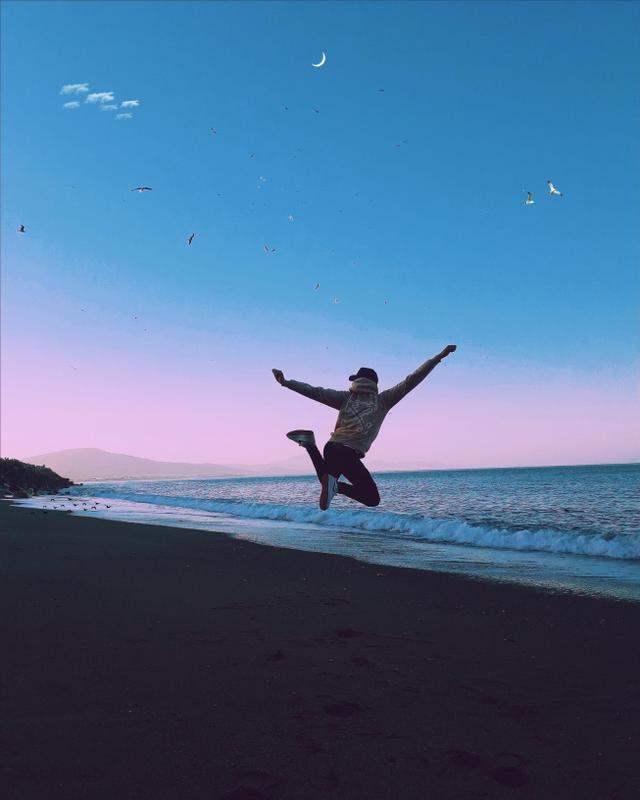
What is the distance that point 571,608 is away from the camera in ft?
23.0

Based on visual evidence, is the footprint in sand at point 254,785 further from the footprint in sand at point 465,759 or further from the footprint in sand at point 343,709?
the footprint in sand at point 465,759

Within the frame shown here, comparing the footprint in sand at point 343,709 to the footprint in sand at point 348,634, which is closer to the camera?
the footprint in sand at point 343,709

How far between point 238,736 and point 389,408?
4221mm

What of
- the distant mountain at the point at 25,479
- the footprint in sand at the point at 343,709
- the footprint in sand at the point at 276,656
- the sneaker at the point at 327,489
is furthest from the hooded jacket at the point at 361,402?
the distant mountain at the point at 25,479

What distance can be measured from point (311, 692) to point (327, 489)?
8.66 feet

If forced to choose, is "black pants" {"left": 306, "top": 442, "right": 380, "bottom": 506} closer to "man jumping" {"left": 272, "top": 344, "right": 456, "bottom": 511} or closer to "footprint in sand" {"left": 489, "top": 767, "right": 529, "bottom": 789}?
"man jumping" {"left": 272, "top": 344, "right": 456, "bottom": 511}

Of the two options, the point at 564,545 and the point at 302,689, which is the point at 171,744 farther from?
the point at 564,545

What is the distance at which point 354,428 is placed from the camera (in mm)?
6691

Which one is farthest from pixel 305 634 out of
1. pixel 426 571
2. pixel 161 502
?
pixel 161 502

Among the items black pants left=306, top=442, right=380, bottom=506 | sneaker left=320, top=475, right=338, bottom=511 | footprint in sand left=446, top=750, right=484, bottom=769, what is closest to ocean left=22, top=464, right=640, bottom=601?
black pants left=306, top=442, right=380, bottom=506

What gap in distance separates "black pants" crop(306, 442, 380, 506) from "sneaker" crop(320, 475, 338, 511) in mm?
65

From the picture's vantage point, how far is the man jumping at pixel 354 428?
6625 millimetres

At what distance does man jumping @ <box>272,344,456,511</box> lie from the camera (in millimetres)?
6625

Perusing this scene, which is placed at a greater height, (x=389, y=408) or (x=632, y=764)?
(x=389, y=408)
